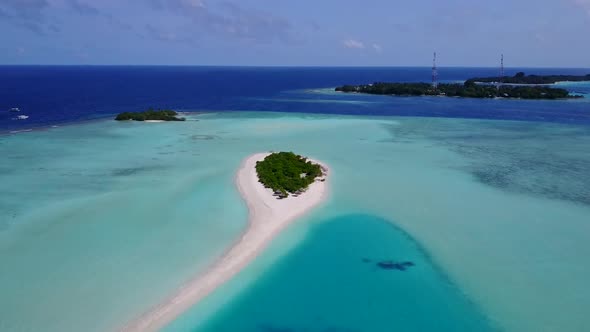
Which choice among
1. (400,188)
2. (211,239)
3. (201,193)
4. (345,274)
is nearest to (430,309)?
(345,274)

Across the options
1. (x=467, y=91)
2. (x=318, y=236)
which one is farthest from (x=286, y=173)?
(x=467, y=91)

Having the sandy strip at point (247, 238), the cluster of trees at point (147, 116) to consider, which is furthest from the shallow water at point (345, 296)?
the cluster of trees at point (147, 116)

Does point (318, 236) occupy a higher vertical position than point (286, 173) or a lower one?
lower

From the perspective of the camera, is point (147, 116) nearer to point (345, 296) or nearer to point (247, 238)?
point (247, 238)

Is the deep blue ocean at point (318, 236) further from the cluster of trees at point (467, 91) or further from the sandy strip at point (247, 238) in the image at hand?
the cluster of trees at point (467, 91)

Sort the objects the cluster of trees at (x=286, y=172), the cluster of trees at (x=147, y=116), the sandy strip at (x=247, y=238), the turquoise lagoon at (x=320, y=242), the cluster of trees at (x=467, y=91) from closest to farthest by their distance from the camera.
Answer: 1. the sandy strip at (x=247, y=238)
2. the turquoise lagoon at (x=320, y=242)
3. the cluster of trees at (x=286, y=172)
4. the cluster of trees at (x=147, y=116)
5. the cluster of trees at (x=467, y=91)

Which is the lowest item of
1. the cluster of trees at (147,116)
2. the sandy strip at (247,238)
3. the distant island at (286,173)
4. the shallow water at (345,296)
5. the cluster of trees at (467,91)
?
the shallow water at (345,296)
